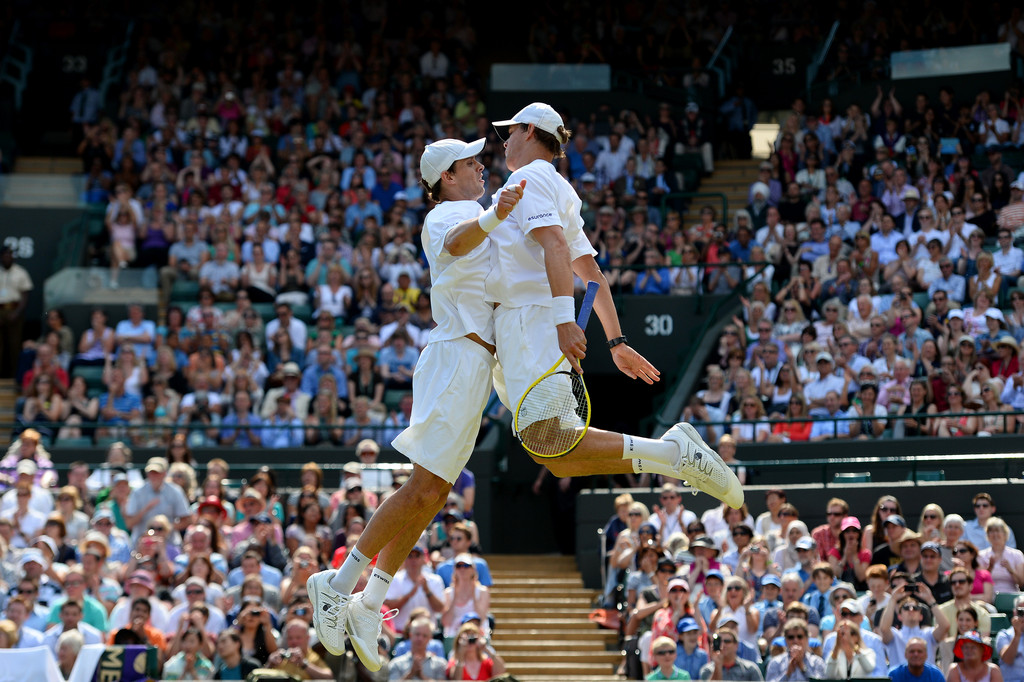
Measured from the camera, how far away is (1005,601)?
1046 centimetres

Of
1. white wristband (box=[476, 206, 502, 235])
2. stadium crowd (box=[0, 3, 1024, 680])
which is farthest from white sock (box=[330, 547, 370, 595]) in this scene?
stadium crowd (box=[0, 3, 1024, 680])

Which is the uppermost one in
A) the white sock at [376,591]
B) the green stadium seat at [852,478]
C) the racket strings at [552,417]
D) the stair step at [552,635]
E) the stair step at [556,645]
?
the racket strings at [552,417]

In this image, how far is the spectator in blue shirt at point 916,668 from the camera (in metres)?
9.06

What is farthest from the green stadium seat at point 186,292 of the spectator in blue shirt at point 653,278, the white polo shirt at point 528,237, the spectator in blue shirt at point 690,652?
the white polo shirt at point 528,237

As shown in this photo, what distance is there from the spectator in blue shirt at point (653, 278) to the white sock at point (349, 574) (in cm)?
1055

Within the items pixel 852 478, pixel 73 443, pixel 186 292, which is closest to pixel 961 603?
pixel 852 478

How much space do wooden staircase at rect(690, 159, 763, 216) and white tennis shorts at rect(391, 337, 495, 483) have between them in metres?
13.2

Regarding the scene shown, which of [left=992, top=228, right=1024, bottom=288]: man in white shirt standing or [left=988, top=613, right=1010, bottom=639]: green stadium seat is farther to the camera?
[left=992, top=228, right=1024, bottom=288]: man in white shirt standing

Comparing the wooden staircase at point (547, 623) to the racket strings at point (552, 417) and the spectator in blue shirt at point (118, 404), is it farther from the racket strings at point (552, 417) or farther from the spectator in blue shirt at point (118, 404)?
the racket strings at point (552, 417)

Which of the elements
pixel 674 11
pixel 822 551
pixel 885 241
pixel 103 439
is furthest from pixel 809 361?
pixel 674 11

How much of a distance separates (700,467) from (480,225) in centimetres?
150

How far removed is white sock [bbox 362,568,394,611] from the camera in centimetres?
665

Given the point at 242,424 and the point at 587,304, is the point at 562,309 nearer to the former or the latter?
the point at 587,304

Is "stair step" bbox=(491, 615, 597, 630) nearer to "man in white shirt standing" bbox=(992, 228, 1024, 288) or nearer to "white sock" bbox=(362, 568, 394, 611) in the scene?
"man in white shirt standing" bbox=(992, 228, 1024, 288)
